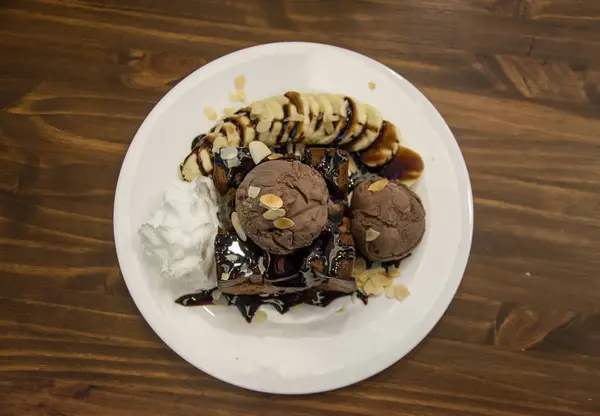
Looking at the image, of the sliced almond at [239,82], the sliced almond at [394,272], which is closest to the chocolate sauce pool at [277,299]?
the sliced almond at [394,272]

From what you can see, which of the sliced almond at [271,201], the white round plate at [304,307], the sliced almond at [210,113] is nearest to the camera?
the sliced almond at [271,201]

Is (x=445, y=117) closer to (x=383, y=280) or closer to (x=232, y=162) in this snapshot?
(x=383, y=280)

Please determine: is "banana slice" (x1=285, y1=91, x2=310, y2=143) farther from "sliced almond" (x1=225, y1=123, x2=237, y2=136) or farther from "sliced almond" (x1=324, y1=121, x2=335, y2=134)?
"sliced almond" (x1=225, y1=123, x2=237, y2=136)

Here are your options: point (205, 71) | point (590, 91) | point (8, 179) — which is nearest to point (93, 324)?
point (8, 179)

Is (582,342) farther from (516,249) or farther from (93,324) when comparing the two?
(93,324)

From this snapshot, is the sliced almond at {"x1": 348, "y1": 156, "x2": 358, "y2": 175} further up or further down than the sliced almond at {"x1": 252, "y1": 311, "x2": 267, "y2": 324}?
further up

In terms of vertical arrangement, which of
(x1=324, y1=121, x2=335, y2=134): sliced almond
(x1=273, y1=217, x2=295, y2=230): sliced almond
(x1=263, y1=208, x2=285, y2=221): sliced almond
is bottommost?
(x1=273, y1=217, x2=295, y2=230): sliced almond

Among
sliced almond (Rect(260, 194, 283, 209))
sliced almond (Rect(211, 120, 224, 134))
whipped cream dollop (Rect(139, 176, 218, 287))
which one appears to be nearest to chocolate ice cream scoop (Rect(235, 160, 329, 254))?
sliced almond (Rect(260, 194, 283, 209))

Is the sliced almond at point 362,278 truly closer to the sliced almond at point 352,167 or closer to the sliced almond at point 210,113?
the sliced almond at point 352,167
